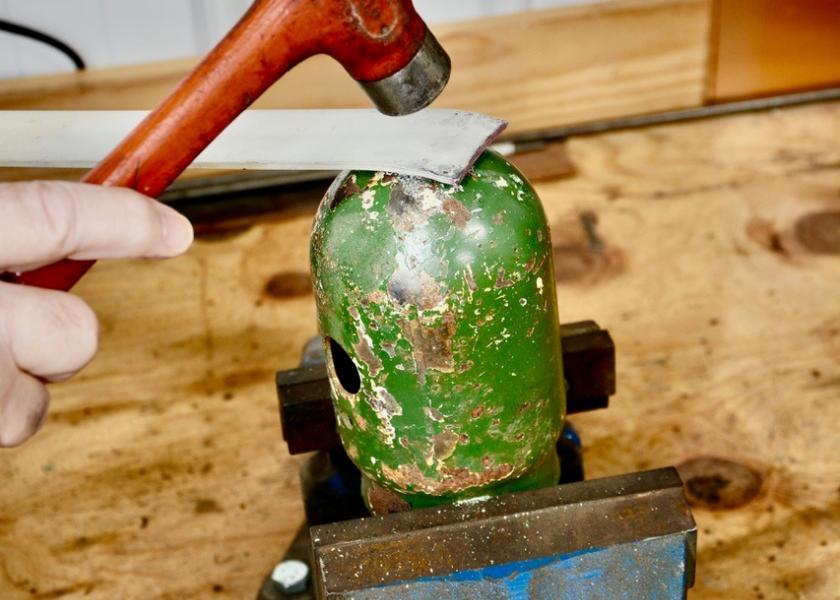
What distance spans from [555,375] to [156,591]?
50 centimetres

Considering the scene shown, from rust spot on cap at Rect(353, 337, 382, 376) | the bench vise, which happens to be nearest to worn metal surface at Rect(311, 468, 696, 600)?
the bench vise

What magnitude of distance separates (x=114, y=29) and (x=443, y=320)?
1148 millimetres

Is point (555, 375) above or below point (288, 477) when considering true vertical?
above

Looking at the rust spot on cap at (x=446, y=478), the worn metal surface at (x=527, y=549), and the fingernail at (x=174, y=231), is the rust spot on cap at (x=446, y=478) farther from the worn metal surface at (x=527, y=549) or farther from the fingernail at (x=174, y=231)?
the fingernail at (x=174, y=231)

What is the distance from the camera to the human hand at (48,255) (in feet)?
2.02

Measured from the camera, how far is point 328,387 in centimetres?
100

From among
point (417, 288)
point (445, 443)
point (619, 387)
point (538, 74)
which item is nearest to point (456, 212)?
point (417, 288)

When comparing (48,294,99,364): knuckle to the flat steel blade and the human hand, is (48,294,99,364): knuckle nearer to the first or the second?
the human hand

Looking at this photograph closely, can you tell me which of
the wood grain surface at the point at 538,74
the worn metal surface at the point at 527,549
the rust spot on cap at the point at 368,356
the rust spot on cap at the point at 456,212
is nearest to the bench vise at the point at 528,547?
the worn metal surface at the point at 527,549

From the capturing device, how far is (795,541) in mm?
1058

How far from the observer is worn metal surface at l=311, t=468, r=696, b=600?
778mm

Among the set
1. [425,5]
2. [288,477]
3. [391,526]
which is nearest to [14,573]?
[288,477]

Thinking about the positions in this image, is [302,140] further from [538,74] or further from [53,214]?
[538,74]

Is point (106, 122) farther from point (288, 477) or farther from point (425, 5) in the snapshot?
point (425, 5)
